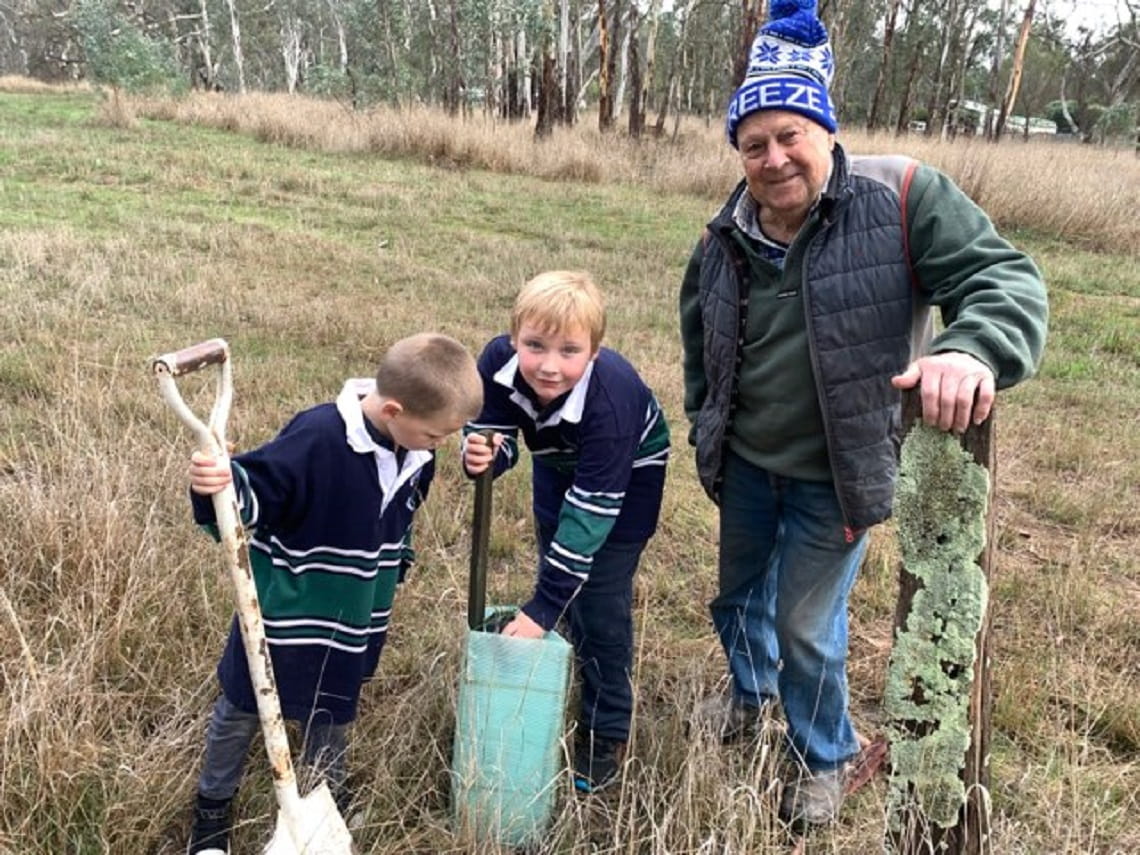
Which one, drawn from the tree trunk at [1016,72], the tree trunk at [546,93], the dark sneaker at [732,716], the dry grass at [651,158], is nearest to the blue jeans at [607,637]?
the dark sneaker at [732,716]

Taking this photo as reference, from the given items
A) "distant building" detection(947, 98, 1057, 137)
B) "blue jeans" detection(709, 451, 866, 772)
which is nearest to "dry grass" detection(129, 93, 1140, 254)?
"blue jeans" detection(709, 451, 866, 772)

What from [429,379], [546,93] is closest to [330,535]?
[429,379]

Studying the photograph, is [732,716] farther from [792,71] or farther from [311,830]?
[792,71]

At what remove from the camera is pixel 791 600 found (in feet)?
7.60

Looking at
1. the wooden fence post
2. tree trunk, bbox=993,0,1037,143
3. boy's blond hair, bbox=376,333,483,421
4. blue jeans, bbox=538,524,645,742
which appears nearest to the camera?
the wooden fence post

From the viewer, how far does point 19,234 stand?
7.45 m

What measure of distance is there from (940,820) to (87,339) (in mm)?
5210

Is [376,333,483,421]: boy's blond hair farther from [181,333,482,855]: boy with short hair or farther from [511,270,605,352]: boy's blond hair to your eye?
[511,270,605,352]: boy's blond hair

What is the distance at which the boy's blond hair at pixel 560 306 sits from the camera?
2.08 meters

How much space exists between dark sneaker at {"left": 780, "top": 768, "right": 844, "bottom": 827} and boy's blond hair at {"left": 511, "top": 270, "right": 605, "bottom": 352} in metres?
1.27

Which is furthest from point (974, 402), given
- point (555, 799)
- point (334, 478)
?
point (555, 799)

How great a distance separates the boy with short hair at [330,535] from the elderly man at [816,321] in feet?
2.38

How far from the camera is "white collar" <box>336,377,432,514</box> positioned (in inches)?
78.0

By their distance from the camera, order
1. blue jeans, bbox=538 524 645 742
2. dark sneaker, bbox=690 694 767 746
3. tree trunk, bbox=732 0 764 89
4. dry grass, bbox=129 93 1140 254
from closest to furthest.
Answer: blue jeans, bbox=538 524 645 742
dark sneaker, bbox=690 694 767 746
dry grass, bbox=129 93 1140 254
tree trunk, bbox=732 0 764 89
